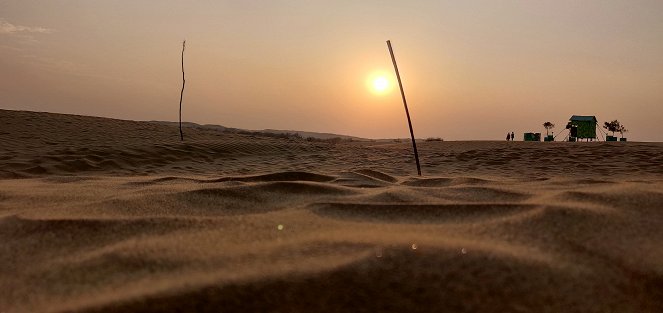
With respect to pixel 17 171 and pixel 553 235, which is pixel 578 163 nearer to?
pixel 553 235

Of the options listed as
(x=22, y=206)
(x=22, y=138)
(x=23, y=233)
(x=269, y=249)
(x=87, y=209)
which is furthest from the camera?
(x=22, y=138)

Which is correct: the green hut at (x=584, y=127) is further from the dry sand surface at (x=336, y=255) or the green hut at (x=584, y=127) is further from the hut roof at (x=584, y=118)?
the dry sand surface at (x=336, y=255)

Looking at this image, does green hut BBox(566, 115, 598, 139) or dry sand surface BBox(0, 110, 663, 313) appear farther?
green hut BBox(566, 115, 598, 139)

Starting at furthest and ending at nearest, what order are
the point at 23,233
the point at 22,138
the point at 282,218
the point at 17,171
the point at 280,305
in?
the point at 22,138
the point at 17,171
the point at 282,218
the point at 23,233
the point at 280,305

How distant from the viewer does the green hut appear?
24.5 m

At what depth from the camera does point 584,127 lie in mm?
24703

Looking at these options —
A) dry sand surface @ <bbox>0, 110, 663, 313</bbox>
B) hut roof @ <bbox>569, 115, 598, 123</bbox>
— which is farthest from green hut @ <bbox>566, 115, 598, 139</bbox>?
dry sand surface @ <bbox>0, 110, 663, 313</bbox>

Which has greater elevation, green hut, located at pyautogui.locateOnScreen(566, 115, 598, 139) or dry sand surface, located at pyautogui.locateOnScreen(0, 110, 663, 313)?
green hut, located at pyautogui.locateOnScreen(566, 115, 598, 139)

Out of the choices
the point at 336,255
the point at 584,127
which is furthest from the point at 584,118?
the point at 336,255

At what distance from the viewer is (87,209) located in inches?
62.3

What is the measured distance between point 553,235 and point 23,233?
1.41 meters

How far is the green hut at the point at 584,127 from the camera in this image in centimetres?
2455

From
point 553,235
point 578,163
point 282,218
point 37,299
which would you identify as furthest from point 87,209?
point 578,163

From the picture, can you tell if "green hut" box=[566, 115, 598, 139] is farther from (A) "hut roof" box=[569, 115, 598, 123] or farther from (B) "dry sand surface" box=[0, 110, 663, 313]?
(B) "dry sand surface" box=[0, 110, 663, 313]
